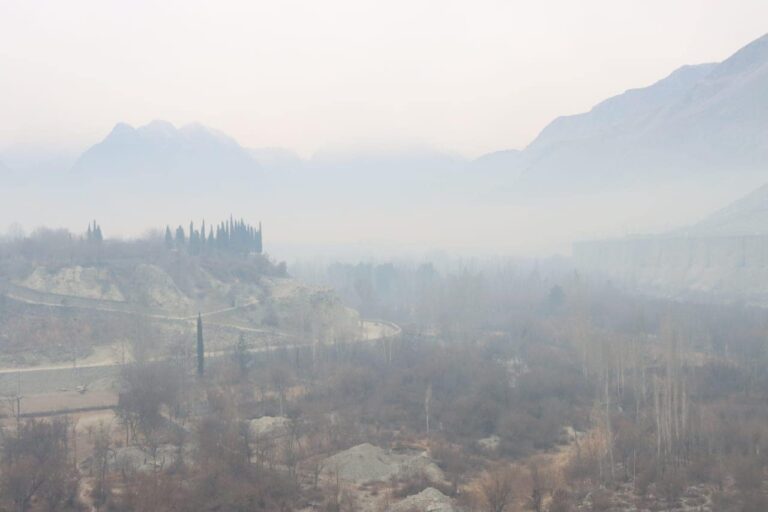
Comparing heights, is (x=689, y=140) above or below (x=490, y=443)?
above

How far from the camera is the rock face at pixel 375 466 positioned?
19.6 m

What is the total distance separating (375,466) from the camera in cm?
2028

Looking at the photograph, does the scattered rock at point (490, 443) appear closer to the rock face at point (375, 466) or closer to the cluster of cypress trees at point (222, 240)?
the rock face at point (375, 466)

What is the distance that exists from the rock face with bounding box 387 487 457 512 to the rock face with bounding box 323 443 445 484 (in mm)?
1560

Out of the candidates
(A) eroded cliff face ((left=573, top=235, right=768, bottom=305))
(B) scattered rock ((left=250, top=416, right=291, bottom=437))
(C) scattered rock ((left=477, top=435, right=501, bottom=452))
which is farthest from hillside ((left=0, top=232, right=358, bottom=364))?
(A) eroded cliff face ((left=573, top=235, right=768, bottom=305))

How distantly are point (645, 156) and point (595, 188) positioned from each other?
49.9 feet

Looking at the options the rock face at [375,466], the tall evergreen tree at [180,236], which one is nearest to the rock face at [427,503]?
the rock face at [375,466]

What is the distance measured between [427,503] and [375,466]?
12.0 feet

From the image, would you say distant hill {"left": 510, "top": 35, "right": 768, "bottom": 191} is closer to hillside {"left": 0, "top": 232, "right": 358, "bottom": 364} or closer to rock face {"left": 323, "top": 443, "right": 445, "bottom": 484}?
hillside {"left": 0, "top": 232, "right": 358, "bottom": 364}

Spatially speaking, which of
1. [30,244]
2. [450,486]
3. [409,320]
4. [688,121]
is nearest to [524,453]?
[450,486]

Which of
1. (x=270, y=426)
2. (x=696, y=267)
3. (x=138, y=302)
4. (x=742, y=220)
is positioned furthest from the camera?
(x=742, y=220)

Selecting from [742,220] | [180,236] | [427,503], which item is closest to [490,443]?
[427,503]

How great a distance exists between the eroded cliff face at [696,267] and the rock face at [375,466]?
43.6 meters

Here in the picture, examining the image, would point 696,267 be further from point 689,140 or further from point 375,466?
point 689,140
